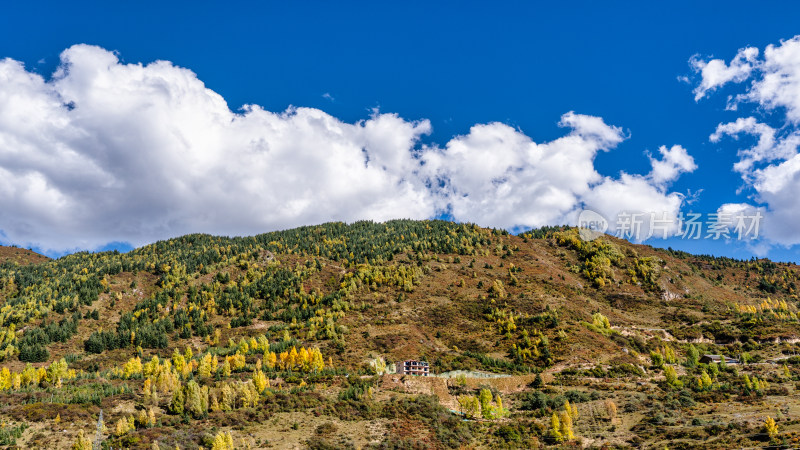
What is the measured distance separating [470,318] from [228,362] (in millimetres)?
71985

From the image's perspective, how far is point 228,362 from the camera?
328ft

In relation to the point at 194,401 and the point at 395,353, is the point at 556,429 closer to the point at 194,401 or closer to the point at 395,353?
the point at 395,353

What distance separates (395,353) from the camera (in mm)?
114750

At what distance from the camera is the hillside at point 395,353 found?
65500mm

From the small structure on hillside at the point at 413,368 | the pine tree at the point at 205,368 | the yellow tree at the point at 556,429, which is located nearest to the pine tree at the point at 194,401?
the pine tree at the point at 205,368

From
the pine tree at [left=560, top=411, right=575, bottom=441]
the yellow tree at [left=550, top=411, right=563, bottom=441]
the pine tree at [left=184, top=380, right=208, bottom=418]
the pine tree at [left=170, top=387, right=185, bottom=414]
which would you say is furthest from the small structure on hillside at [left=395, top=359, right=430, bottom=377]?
the pine tree at [left=170, top=387, right=185, bottom=414]

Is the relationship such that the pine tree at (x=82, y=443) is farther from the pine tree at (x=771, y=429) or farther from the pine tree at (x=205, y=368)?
the pine tree at (x=771, y=429)

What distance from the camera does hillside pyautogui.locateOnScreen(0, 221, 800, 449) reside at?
65500 millimetres

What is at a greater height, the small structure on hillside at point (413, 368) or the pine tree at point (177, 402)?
the small structure on hillside at point (413, 368)

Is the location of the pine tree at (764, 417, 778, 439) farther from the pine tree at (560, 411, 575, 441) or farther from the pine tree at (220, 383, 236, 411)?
the pine tree at (220, 383, 236, 411)

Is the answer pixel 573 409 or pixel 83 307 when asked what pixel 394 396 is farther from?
pixel 83 307

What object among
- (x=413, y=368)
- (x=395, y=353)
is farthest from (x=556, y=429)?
(x=395, y=353)

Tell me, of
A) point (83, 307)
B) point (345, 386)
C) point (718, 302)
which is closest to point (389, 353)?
point (345, 386)

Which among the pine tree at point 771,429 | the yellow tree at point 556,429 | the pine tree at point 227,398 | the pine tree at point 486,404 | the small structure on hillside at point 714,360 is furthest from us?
the small structure on hillside at point 714,360
